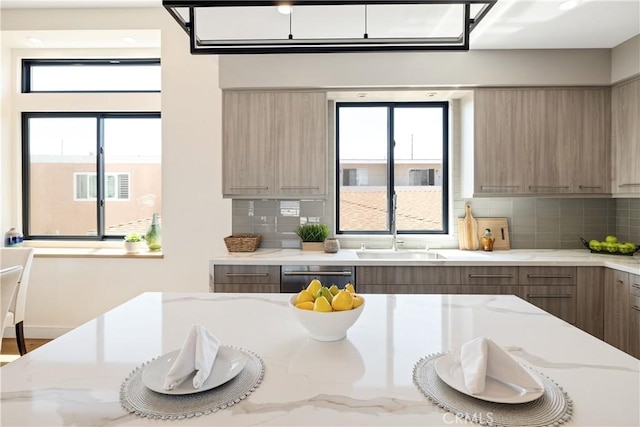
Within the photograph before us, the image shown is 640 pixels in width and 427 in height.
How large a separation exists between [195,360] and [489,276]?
238 centimetres

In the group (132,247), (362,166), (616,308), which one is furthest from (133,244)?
(616,308)

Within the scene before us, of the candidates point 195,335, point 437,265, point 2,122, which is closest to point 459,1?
point 195,335

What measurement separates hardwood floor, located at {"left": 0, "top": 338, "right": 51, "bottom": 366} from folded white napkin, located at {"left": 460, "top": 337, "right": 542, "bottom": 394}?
384 centimetres

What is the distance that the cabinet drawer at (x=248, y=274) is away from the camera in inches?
108

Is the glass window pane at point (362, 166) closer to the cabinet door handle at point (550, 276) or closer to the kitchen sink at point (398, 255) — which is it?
the kitchen sink at point (398, 255)

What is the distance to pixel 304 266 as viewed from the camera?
8.99 ft

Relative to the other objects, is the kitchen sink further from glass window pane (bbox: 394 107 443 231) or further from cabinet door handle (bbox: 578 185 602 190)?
cabinet door handle (bbox: 578 185 602 190)

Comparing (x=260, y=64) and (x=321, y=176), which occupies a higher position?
(x=260, y=64)

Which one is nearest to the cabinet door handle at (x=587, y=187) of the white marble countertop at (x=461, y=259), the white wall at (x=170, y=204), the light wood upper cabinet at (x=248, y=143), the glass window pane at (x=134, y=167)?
the white marble countertop at (x=461, y=259)

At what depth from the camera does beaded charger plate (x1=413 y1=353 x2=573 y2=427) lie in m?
0.74

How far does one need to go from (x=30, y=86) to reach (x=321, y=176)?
337 cm

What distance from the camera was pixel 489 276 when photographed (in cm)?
270

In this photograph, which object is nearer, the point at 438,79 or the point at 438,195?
the point at 438,79

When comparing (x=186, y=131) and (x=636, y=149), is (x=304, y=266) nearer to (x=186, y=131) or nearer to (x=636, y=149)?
(x=186, y=131)
